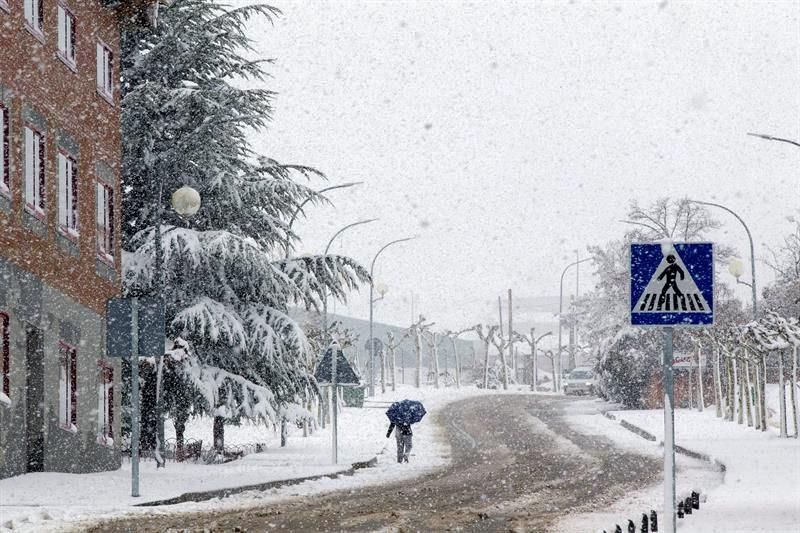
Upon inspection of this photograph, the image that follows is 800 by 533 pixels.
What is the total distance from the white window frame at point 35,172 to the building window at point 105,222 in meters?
3.62

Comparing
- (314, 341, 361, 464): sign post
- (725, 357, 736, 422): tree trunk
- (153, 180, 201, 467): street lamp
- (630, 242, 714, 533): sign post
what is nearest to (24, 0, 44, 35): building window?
(153, 180, 201, 467): street lamp

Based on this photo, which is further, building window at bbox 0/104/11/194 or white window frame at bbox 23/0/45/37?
white window frame at bbox 23/0/45/37

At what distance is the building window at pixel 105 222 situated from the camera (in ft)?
85.9

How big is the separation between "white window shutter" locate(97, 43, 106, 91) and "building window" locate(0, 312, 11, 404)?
7.14 m

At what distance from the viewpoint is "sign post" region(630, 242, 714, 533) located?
1055 centimetres

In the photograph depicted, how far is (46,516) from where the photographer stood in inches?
577

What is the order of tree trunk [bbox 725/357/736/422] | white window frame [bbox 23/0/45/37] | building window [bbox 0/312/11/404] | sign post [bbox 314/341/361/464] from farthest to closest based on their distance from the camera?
1. tree trunk [bbox 725/357/736/422]
2. sign post [bbox 314/341/361/464]
3. white window frame [bbox 23/0/45/37]
4. building window [bbox 0/312/11/404]

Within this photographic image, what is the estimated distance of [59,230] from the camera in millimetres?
23141

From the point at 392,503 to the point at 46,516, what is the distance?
519 centimetres

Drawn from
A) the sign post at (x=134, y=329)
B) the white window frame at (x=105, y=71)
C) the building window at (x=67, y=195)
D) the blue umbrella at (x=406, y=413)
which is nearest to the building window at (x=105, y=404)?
the building window at (x=67, y=195)

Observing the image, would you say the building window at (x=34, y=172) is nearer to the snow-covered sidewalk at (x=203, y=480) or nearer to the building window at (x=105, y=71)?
the building window at (x=105, y=71)

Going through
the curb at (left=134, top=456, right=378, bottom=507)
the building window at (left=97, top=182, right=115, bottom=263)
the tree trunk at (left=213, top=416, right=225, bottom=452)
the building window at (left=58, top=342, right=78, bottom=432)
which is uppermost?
the building window at (left=97, top=182, right=115, bottom=263)

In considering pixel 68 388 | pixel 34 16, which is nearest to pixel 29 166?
pixel 34 16

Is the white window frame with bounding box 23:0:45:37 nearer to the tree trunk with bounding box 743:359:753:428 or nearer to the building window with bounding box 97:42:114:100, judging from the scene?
the building window with bounding box 97:42:114:100
